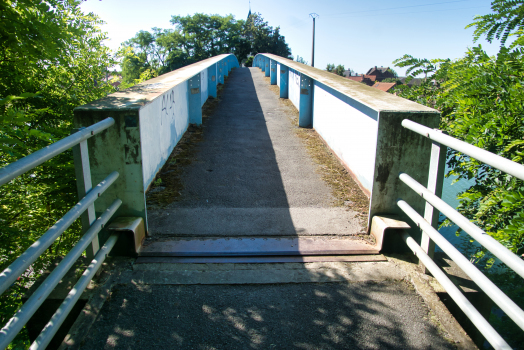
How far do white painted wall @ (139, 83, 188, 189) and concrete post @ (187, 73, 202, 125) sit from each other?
530 mm

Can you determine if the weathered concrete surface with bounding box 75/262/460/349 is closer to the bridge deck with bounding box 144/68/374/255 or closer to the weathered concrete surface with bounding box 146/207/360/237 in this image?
the bridge deck with bounding box 144/68/374/255

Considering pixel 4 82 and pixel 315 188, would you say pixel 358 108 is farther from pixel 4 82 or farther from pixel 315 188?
pixel 4 82

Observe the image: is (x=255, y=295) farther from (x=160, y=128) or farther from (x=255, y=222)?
(x=160, y=128)

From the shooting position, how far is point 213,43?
90.7 metres

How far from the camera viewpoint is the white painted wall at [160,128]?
478 centimetres

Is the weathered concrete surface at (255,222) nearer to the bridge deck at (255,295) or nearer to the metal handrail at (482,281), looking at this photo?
the bridge deck at (255,295)

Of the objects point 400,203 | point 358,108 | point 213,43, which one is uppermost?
point 213,43

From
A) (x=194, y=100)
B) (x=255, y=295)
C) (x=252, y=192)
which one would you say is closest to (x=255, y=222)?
(x=252, y=192)

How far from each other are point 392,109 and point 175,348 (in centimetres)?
260

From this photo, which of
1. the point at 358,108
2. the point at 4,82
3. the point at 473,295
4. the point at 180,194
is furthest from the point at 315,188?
the point at 4,82

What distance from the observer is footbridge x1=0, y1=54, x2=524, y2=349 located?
244cm

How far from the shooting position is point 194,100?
29.1 feet

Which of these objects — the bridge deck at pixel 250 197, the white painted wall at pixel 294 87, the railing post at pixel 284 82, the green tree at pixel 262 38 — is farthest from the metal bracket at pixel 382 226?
the green tree at pixel 262 38

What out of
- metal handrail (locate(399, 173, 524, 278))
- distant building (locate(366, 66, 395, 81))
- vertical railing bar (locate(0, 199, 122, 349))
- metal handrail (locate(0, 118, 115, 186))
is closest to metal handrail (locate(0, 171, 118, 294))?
vertical railing bar (locate(0, 199, 122, 349))
